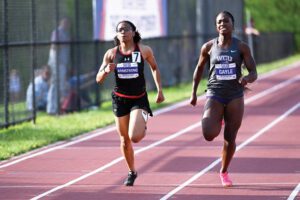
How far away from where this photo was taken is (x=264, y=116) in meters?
23.4

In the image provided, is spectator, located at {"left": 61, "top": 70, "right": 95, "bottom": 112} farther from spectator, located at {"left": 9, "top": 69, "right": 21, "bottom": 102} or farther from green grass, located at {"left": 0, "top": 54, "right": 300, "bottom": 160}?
spectator, located at {"left": 9, "top": 69, "right": 21, "bottom": 102}

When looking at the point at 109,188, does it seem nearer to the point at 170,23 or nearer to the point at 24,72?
the point at 24,72

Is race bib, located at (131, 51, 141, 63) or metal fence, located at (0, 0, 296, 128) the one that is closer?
race bib, located at (131, 51, 141, 63)

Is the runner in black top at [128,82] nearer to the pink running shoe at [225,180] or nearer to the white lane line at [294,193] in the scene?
the pink running shoe at [225,180]

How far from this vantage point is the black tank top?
13.1 metres

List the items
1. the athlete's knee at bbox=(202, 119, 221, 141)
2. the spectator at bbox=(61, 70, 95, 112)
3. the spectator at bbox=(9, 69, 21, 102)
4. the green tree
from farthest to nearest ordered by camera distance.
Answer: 1. the green tree
2. the spectator at bbox=(61, 70, 95, 112)
3. the spectator at bbox=(9, 69, 21, 102)
4. the athlete's knee at bbox=(202, 119, 221, 141)

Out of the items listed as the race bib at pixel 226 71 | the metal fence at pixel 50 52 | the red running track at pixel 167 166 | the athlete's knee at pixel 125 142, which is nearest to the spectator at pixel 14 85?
the metal fence at pixel 50 52

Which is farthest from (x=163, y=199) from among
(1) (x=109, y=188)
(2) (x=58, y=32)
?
(2) (x=58, y=32)

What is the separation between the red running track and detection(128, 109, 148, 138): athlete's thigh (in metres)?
0.66

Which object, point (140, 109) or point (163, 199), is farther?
point (140, 109)

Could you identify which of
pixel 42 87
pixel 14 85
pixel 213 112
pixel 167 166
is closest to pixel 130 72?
pixel 213 112

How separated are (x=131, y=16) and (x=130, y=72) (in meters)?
17.2

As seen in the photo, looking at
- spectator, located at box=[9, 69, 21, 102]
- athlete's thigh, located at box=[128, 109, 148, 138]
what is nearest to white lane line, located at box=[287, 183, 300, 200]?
athlete's thigh, located at box=[128, 109, 148, 138]

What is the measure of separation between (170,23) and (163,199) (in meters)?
24.0
